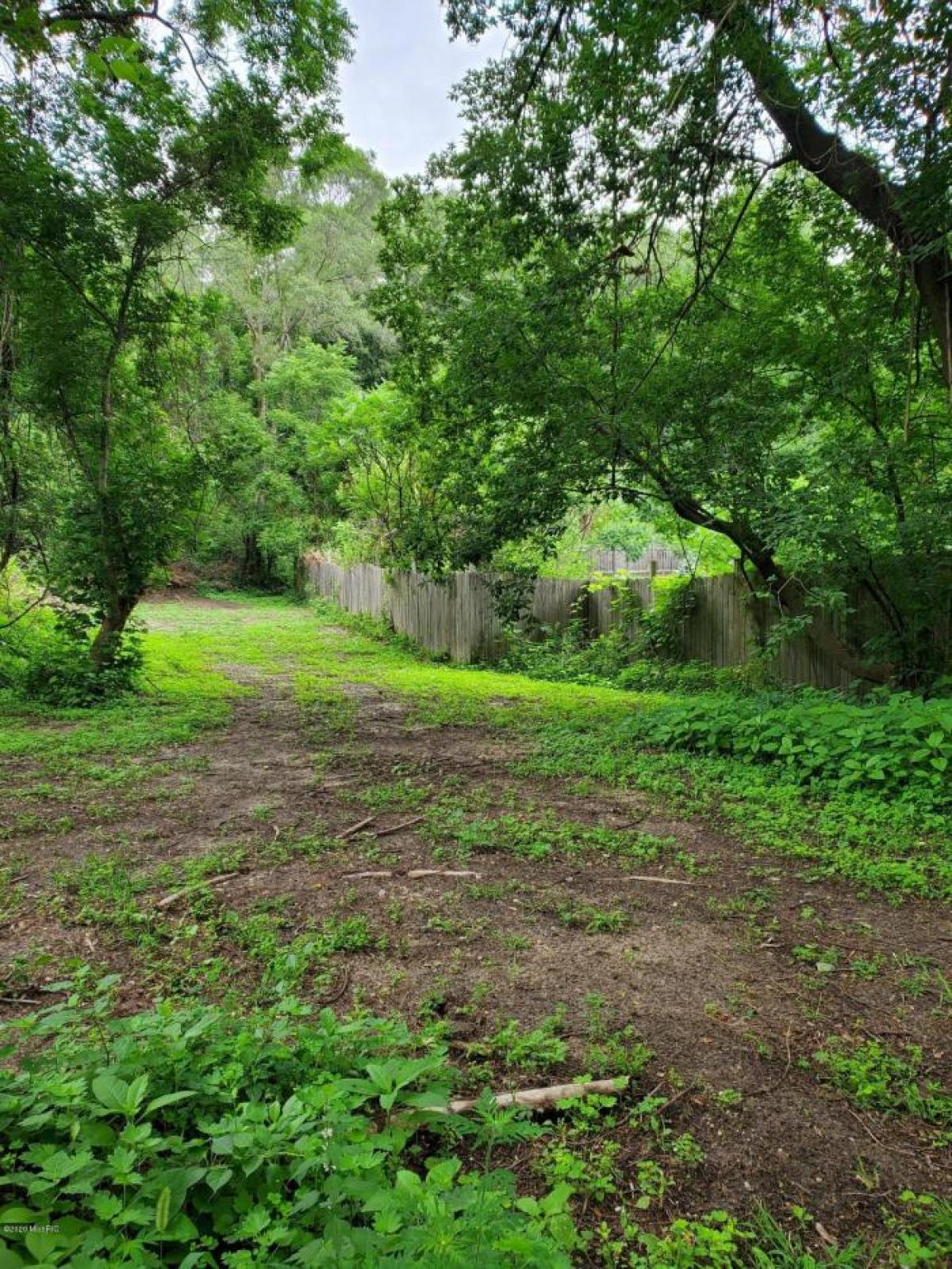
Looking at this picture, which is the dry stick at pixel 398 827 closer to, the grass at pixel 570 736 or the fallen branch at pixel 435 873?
the grass at pixel 570 736

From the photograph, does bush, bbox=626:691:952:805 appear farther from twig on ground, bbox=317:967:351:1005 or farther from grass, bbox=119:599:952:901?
twig on ground, bbox=317:967:351:1005

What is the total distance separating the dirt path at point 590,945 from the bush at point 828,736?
1.29 m

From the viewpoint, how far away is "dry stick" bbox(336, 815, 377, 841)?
3.90m

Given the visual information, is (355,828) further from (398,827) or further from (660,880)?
(660,880)

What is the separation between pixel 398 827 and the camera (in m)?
4.06

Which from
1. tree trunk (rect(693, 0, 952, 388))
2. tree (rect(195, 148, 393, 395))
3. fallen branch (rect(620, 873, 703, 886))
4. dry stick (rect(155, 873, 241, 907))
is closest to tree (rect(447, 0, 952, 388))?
tree trunk (rect(693, 0, 952, 388))

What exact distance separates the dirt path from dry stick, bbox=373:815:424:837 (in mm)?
26

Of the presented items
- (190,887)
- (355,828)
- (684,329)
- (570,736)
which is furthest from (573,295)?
(190,887)

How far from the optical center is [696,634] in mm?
9188

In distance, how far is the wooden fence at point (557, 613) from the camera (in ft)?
25.5

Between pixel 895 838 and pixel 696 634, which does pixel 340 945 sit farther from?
pixel 696 634

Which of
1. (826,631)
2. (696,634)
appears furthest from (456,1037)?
(696,634)

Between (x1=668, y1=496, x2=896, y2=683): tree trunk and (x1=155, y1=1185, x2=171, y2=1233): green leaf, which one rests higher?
(x1=668, y1=496, x2=896, y2=683): tree trunk

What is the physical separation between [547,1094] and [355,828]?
2.34 m
